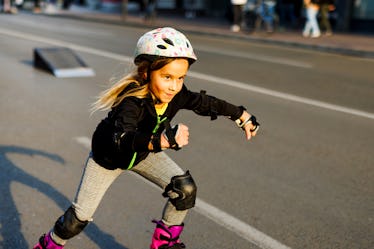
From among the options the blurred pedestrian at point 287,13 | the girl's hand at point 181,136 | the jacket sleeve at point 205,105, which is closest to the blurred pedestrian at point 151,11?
the blurred pedestrian at point 287,13

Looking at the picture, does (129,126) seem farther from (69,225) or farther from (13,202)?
(13,202)

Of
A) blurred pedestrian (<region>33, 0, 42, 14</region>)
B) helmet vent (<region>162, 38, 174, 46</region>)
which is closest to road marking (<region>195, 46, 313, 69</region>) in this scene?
helmet vent (<region>162, 38, 174, 46</region>)

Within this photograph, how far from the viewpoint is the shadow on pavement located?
423cm

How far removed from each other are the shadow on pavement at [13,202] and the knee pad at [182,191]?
1.10 m

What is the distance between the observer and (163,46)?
3053 millimetres

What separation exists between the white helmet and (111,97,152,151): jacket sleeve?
0.27m

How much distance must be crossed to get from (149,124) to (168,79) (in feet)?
0.96

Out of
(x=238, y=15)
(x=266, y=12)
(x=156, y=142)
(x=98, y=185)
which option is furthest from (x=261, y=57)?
(x=156, y=142)

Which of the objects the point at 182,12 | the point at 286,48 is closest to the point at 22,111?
the point at 286,48

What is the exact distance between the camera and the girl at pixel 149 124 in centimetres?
307

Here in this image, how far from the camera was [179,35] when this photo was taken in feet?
10.3

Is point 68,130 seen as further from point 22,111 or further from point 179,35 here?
point 179,35

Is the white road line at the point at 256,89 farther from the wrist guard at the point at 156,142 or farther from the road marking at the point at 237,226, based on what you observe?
the wrist guard at the point at 156,142

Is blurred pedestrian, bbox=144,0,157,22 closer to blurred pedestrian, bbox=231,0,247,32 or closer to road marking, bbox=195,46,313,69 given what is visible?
blurred pedestrian, bbox=231,0,247,32
